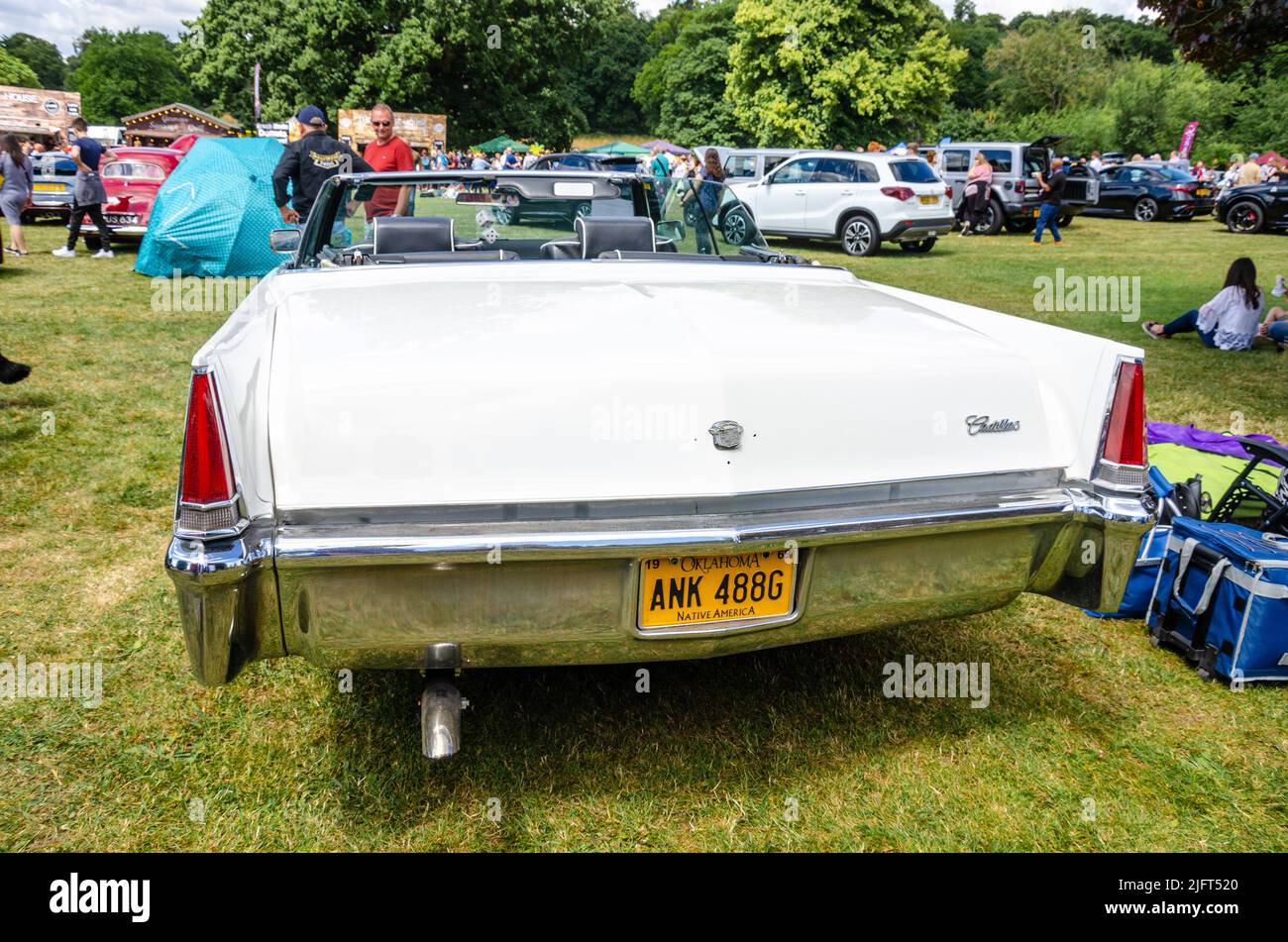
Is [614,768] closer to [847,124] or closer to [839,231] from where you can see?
[839,231]

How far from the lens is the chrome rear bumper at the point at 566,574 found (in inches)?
80.4

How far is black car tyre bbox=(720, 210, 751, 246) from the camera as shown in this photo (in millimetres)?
4348

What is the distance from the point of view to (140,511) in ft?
15.2

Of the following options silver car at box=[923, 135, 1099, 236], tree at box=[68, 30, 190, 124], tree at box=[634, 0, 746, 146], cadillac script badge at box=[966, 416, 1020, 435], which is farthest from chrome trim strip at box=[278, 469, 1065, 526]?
tree at box=[68, 30, 190, 124]

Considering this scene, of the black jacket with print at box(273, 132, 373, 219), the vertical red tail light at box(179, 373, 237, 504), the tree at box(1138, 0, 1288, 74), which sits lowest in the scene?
the vertical red tail light at box(179, 373, 237, 504)

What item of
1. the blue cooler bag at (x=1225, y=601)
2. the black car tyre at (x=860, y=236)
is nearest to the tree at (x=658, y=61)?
the black car tyre at (x=860, y=236)

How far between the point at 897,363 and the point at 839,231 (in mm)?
15292

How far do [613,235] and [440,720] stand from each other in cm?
229

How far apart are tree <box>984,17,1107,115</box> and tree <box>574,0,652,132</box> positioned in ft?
129

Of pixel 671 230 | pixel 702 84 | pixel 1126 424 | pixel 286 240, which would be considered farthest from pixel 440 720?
pixel 702 84

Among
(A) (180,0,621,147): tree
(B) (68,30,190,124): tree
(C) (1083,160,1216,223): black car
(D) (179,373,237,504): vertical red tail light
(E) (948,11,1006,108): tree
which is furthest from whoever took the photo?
(B) (68,30,190,124): tree

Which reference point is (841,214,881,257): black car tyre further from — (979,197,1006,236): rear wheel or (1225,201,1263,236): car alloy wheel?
(1225,201,1263,236): car alloy wheel

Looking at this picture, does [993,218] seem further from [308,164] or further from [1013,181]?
[308,164]
